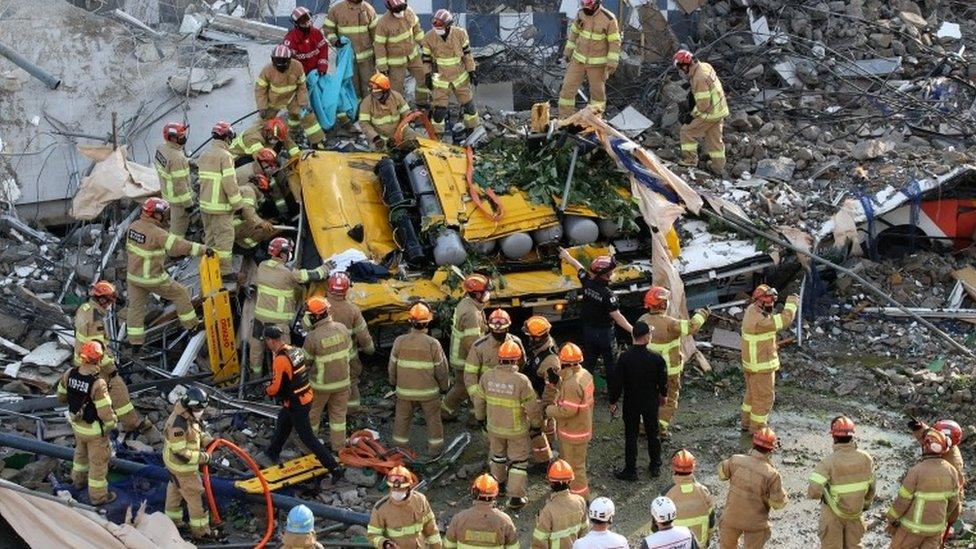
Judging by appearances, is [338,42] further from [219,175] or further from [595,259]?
[595,259]

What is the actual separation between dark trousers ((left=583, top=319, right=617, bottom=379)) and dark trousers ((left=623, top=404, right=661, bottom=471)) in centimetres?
84

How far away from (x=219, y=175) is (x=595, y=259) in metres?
3.86

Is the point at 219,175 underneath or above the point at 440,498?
above

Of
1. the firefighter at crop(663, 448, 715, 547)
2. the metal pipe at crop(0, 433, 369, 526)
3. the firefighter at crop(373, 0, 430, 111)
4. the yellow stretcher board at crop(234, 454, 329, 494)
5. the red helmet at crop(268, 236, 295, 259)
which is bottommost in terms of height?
the yellow stretcher board at crop(234, 454, 329, 494)

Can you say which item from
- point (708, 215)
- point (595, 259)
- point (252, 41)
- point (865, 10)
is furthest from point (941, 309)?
point (252, 41)

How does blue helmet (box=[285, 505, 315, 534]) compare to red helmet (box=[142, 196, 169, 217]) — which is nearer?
blue helmet (box=[285, 505, 315, 534])

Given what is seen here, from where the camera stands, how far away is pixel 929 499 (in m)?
13.0

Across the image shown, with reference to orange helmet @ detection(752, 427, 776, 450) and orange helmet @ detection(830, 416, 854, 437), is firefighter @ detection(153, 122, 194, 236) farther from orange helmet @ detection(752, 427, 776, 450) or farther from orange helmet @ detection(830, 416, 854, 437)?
orange helmet @ detection(830, 416, 854, 437)

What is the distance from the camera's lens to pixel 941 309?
1773 cm

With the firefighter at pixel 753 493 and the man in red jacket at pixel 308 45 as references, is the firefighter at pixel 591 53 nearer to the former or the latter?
the man in red jacket at pixel 308 45

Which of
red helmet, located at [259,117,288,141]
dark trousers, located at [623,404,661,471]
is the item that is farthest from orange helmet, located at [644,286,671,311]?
red helmet, located at [259,117,288,141]

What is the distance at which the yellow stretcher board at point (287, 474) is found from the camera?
47.2 ft

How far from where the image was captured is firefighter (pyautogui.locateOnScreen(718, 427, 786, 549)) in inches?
511

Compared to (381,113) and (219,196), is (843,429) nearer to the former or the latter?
(219,196)
